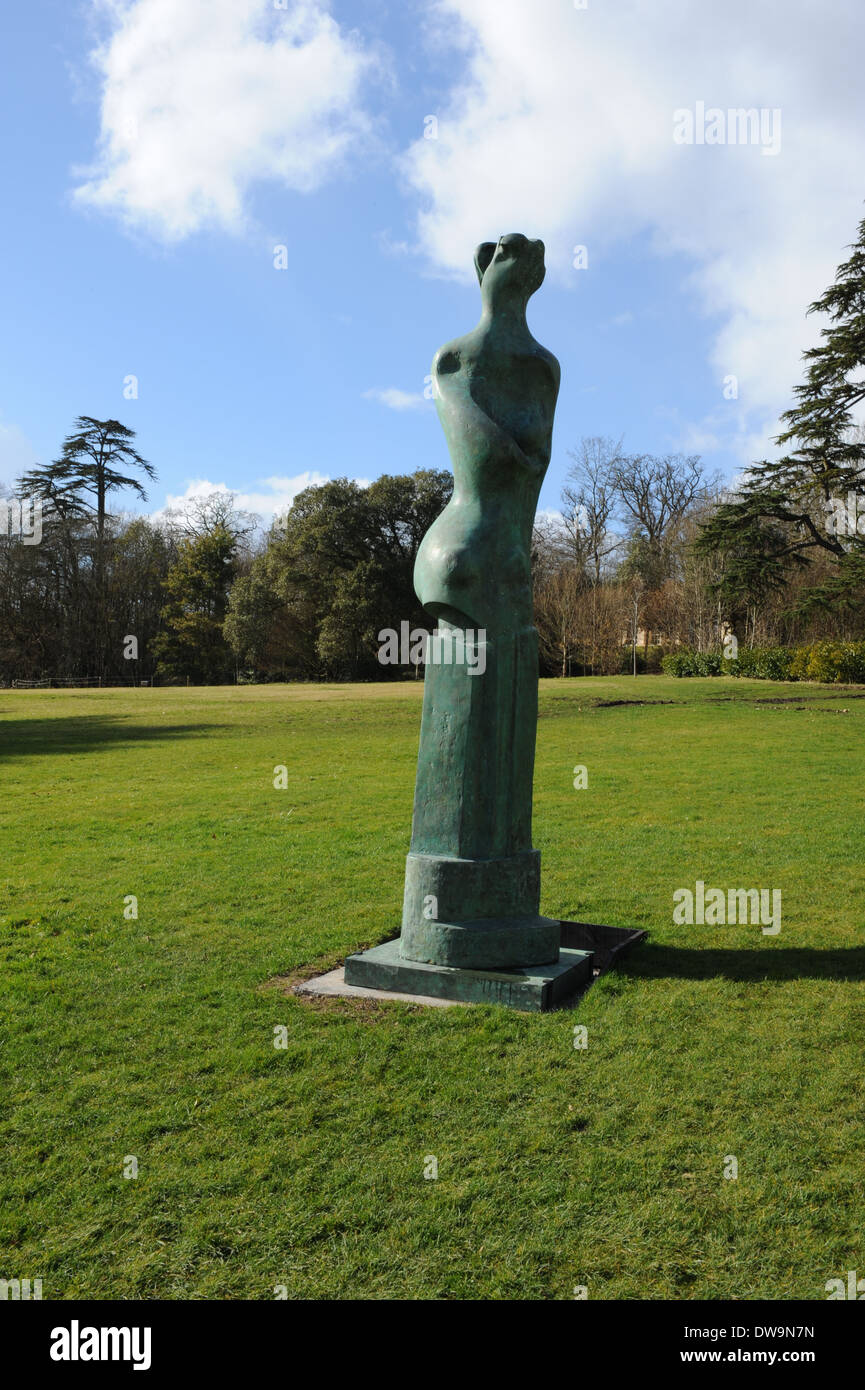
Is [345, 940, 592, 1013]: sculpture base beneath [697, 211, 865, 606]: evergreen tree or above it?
beneath

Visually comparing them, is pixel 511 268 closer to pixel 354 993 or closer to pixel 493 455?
pixel 493 455

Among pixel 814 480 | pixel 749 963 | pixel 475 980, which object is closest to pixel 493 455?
pixel 475 980

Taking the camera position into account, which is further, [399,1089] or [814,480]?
[814,480]

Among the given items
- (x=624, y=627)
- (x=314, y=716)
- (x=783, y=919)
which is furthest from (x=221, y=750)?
(x=624, y=627)

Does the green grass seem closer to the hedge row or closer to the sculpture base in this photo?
the sculpture base

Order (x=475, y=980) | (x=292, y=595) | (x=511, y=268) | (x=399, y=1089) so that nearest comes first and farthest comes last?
(x=399, y=1089), (x=475, y=980), (x=511, y=268), (x=292, y=595)

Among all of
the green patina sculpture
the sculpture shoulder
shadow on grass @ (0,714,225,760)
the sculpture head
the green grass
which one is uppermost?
the sculpture head

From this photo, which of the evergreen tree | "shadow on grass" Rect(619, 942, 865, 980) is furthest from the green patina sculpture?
the evergreen tree

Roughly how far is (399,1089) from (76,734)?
1764 centimetres

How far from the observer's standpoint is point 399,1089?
3.85 m

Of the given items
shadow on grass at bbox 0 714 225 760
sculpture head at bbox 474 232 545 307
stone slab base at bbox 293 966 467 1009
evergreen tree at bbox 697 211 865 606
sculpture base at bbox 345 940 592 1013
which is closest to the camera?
sculpture base at bbox 345 940 592 1013

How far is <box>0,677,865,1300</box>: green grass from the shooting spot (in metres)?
2.81

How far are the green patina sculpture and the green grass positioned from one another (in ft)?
1.73
